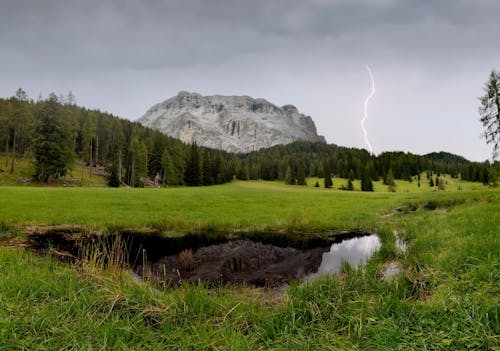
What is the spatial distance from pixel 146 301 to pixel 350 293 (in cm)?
439

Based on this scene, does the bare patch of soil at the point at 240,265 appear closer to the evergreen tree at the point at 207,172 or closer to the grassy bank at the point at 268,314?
the grassy bank at the point at 268,314

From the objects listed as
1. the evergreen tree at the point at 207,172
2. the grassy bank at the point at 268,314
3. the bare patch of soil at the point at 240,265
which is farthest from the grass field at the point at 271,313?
the evergreen tree at the point at 207,172

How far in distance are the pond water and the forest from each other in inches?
1287

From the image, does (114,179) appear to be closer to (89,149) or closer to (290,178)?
(89,149)

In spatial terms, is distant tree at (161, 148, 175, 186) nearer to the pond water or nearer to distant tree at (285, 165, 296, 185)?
distant tree at (285, 165, 296, 185)

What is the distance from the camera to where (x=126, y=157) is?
287 feet

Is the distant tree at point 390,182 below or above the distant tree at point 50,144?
below

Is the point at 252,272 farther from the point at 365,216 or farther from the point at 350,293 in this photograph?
the point at 365,216

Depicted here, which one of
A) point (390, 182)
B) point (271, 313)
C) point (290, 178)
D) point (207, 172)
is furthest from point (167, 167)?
point (271, 313)

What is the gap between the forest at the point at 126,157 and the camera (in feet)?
206

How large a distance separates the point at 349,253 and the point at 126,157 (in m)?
86.1

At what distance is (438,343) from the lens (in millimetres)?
3959

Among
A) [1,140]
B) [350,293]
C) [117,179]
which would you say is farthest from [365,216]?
[1,140]

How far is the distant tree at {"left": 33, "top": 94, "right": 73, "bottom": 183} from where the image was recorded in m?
60.8
